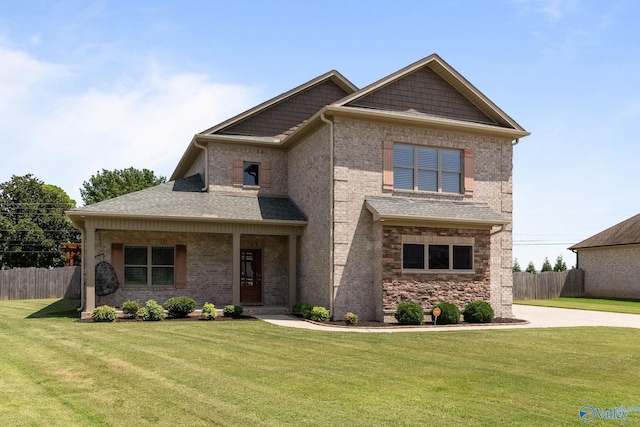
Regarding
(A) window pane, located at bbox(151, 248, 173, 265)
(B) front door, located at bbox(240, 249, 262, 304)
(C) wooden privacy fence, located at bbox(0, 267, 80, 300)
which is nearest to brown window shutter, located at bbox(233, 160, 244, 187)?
(B) front door, located at bbox(240, 249, 262, 304)

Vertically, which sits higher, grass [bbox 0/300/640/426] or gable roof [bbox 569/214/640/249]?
gable roof [bbox 569/214/640/249]

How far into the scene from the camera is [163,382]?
8344mm

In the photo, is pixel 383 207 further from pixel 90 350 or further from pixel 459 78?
pixel 90 350

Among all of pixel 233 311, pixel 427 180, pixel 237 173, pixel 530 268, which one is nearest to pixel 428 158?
pixel 427 180

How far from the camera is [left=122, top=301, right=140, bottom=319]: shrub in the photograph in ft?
59.9

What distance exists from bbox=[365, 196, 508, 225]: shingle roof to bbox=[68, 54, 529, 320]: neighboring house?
67mm

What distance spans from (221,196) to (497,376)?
47.6 feet

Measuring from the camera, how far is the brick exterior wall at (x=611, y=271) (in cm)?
3231

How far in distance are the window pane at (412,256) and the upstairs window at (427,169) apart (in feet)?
6.66

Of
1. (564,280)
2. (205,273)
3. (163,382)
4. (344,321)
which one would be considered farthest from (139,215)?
(564,280)

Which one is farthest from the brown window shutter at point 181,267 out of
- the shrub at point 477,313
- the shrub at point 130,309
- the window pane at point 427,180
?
the shrub at point 477,313

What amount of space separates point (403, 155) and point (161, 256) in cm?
945

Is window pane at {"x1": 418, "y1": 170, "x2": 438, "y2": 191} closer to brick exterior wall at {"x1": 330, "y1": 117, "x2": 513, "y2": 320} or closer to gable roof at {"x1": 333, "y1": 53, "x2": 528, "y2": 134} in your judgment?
brick exterior wall at {"x1": 330, "y1": 117, "x2": 513, "y2": 320}

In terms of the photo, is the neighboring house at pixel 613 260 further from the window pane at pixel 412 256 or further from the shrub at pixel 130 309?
the shrub at pixel 130 309
